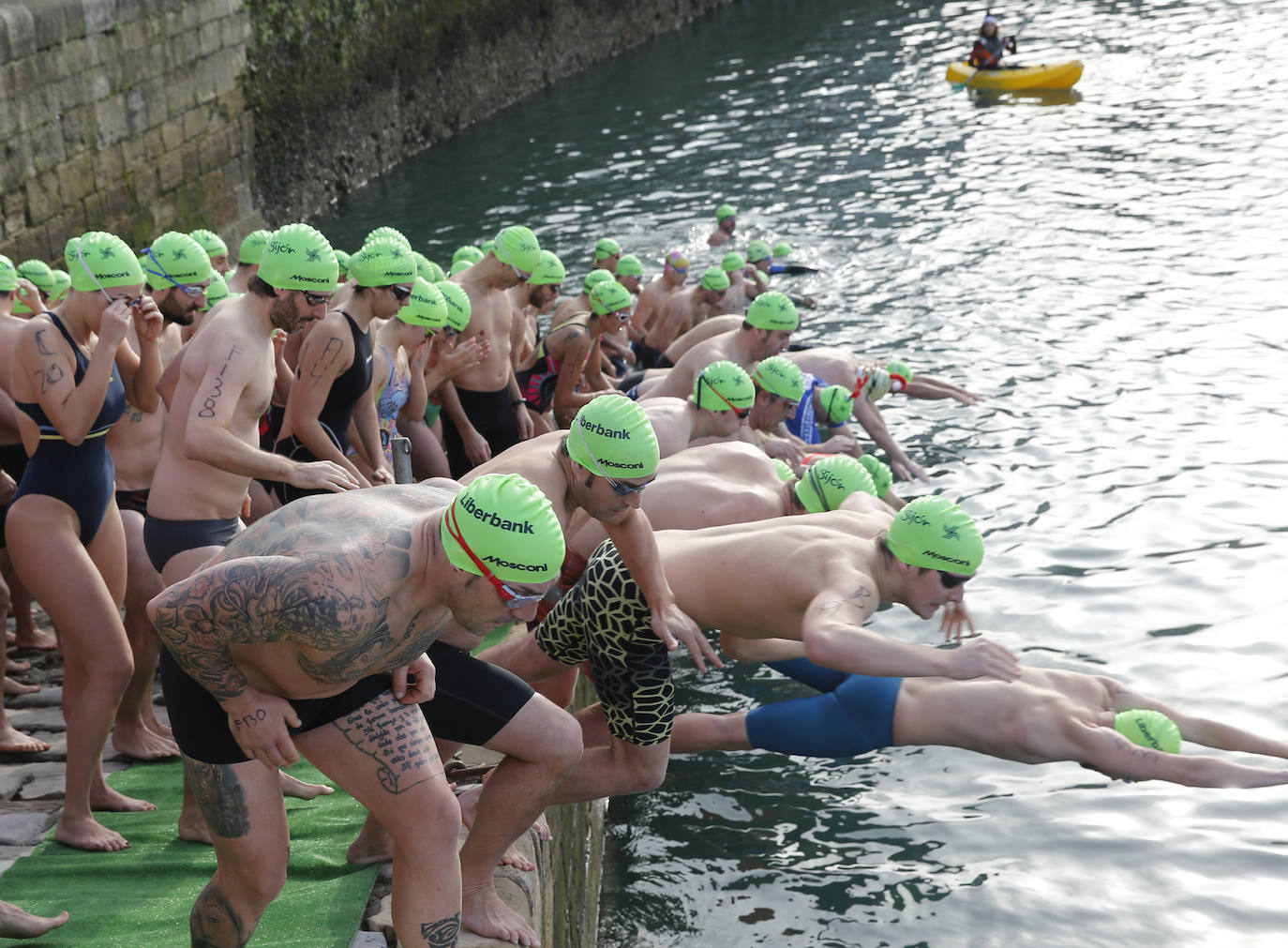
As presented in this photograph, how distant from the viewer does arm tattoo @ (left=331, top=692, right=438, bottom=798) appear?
3.59 metres

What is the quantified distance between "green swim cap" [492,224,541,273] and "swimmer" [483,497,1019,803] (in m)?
3.13

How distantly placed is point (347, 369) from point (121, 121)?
429 inches

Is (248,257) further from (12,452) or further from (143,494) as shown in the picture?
(143,494)

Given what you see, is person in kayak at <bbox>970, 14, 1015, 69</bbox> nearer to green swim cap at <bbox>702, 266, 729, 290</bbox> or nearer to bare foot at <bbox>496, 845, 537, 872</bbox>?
green swim cap at <bbox>702, 266, 729, 290</bbox>

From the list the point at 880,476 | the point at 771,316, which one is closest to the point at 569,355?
the point at 771,316

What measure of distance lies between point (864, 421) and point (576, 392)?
2452mm

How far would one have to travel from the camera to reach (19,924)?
165 inches

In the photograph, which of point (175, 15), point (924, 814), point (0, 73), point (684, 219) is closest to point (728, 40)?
point (684, 219)

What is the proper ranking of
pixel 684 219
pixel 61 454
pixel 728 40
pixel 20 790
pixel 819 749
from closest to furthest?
pixel 61 454 → pixel 20 790 → pixel 819 749 → pixel 684 219 → pixel 728 40

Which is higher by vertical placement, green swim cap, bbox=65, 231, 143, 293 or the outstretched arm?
green swim cap, bbox=65, 231, 143, 293

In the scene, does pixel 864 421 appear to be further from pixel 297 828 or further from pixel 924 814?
pixel 297 828

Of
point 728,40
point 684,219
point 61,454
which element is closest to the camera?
point 61,454

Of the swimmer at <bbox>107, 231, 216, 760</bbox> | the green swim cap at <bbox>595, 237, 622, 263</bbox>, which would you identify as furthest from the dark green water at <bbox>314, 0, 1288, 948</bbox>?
the green swim cap at <bbox>595, 237, 622, 263</bbox>

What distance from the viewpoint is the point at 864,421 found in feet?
34.0
